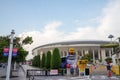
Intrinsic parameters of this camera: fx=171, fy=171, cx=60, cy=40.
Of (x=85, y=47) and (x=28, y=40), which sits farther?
(x=85, y=47)

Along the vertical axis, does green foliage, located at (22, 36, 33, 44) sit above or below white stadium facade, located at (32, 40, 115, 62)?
below

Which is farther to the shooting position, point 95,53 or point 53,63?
point 95,53

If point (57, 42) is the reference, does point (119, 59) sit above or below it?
below

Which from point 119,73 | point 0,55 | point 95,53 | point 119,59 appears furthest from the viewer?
point 95,53

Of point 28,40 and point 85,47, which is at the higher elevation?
point 85,47

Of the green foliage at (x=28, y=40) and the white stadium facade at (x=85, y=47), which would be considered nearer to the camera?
the green foliage at (x=28, y=40)

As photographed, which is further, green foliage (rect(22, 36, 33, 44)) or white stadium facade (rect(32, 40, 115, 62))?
white stadium facade (rect(32, 40, 115, 62))

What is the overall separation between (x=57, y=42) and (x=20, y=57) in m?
63.8

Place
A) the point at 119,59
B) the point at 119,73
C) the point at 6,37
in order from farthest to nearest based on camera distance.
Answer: the point at 119,59 < the point at 119,73 < the point at 6,37

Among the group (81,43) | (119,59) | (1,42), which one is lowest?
(119,59)

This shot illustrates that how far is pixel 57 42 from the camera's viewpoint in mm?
84750

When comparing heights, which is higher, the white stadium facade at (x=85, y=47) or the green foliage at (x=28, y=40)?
the white stadium facade at (x=85, y=47)

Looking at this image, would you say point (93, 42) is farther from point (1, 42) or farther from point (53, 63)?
point (1, 42)

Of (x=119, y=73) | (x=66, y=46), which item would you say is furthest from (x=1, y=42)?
(x=66, y=46)
